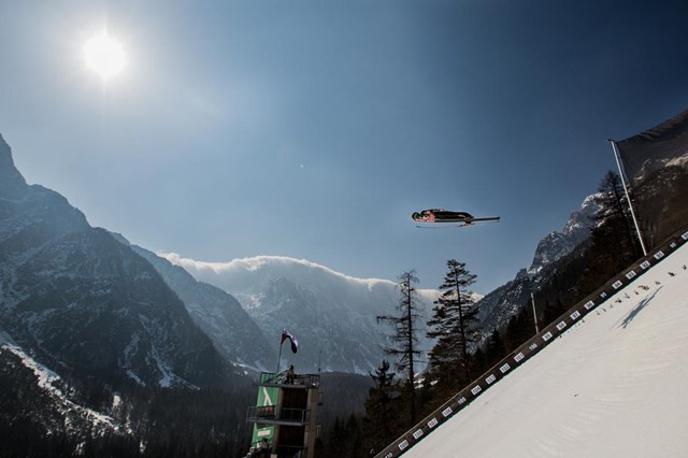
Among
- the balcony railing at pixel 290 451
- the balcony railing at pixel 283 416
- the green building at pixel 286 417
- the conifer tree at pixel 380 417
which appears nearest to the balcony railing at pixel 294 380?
the green building at pixel 286 417

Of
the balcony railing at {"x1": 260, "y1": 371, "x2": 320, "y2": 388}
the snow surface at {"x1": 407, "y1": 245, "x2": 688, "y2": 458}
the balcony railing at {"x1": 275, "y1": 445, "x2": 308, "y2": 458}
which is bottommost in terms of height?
the balcony railing at {"x1": 275, "y1": 445, "x2": 308, "y2": 458}

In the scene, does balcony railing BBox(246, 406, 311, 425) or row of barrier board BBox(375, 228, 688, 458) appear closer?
row of barrier board BBox(375, 228, 688, 458)

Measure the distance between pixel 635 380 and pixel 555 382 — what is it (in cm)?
388

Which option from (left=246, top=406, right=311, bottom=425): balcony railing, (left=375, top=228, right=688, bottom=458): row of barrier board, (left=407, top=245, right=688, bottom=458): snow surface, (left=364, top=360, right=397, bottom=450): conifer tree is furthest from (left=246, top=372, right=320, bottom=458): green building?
(left=407, top=245, right=688, bottom=458): snow surface

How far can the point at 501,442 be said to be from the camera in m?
8.84

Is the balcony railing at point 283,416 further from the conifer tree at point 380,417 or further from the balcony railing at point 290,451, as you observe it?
the conifer tree at point 380,417

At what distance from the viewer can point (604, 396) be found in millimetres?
7629

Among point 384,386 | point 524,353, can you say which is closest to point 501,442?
point 524,353

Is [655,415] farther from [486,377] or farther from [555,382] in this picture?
[486,377]

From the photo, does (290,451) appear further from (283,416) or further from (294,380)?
(294,380)

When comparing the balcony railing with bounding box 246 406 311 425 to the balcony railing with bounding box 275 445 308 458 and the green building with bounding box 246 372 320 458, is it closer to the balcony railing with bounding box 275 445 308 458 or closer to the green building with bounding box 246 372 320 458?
the green building with bounding box 246 372 320 458

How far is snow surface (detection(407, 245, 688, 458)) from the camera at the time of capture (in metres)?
5.67

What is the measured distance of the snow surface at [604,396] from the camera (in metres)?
5.67

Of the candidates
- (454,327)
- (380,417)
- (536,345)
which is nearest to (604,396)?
(536,345)
